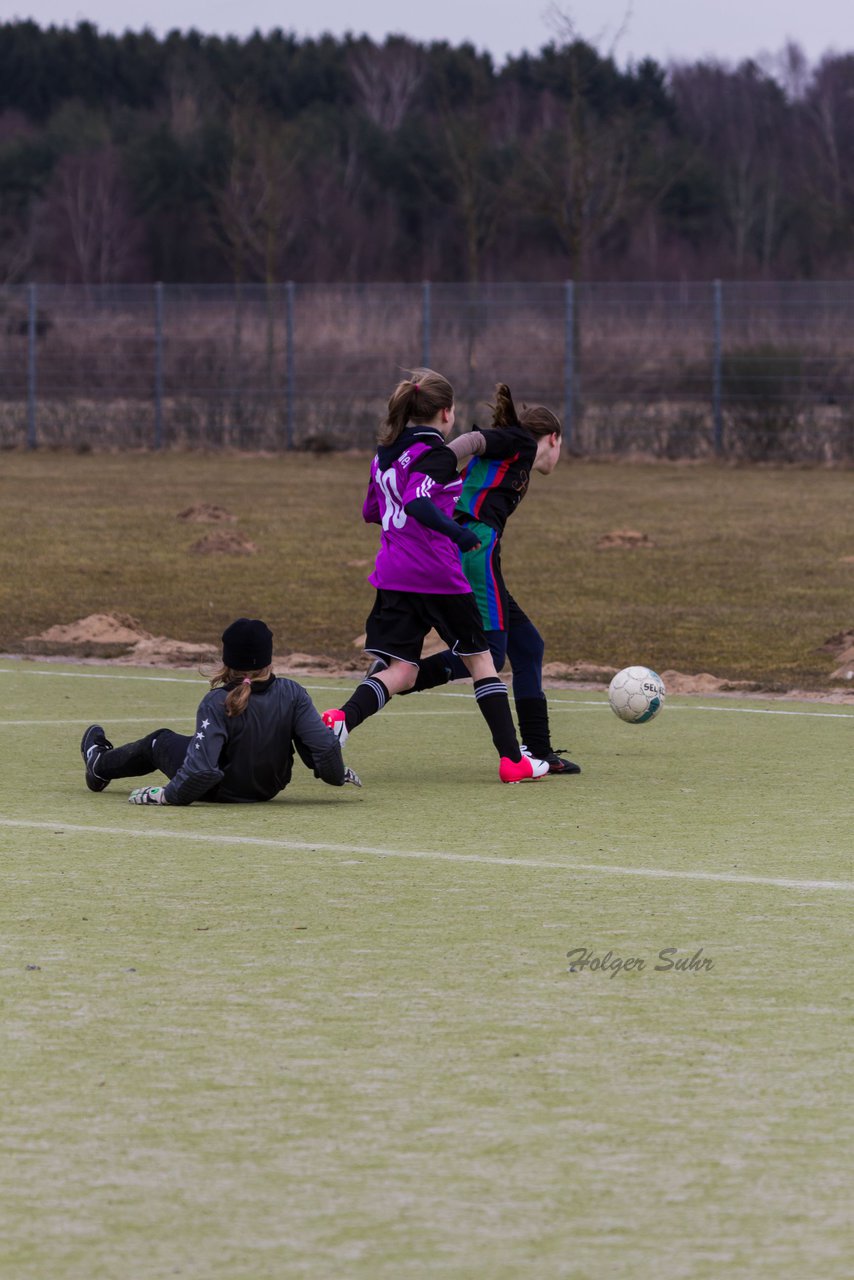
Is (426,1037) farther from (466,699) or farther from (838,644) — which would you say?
(838,644)

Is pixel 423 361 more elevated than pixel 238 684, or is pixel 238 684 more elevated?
pixel 423 361

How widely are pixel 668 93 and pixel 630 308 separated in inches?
2720

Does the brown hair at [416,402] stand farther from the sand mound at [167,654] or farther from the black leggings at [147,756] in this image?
the sand mound at [167,654]

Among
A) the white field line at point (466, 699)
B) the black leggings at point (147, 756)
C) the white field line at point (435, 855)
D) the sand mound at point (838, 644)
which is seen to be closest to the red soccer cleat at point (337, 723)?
the black leggings at point (147, 756)

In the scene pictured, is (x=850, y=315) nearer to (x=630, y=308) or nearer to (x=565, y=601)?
(x=630, y=308)

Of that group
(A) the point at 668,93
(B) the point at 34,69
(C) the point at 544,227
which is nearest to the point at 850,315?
(C) the point at 544,227

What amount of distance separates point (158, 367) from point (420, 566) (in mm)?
30991

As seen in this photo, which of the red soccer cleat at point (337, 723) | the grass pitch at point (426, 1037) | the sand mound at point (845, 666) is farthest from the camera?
the sand mound at point (845, 666)

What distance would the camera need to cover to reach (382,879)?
7.12m

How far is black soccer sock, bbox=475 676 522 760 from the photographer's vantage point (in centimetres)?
929

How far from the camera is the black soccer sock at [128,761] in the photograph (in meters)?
8.62

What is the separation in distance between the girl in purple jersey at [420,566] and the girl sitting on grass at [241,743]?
1.61 ft

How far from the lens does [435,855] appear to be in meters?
7.61

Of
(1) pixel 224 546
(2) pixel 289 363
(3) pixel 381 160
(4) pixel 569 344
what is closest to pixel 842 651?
(1) pixel 224 546
